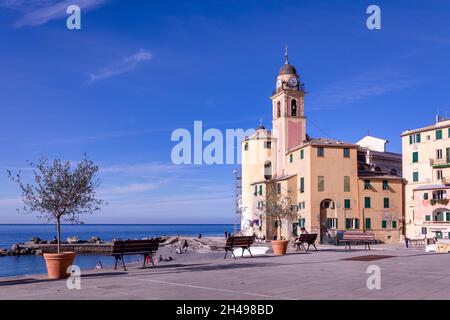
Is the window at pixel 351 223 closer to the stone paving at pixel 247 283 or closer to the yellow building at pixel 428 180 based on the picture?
the yellow building at pixel 428 180

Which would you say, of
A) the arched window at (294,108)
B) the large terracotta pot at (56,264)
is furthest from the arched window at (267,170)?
the large terracotta pot at (56,264)

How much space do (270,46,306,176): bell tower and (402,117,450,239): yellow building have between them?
14.6 metres

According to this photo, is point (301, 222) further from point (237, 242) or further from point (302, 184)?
point (237, 242)

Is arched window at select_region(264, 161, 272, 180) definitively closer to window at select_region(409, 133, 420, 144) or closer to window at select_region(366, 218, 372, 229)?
window at select_region(366, 218, 372, 229)

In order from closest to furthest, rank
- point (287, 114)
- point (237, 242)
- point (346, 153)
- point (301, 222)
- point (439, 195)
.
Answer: point (237, 242), point (439, 195), point (346, 153), point (301, 222), point (287, 114)

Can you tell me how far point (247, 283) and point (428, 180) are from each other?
4519 centimetres

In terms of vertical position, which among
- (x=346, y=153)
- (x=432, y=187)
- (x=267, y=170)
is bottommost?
(x=432, y=187)

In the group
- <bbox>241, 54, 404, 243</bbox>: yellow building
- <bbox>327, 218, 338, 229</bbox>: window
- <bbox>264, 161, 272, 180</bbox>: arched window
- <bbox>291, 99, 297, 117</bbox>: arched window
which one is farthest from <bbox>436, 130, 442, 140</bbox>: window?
<bbox>264, 161, 272, 180</bbox>: arched window

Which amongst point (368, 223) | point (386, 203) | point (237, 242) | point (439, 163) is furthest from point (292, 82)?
point (237, 242)

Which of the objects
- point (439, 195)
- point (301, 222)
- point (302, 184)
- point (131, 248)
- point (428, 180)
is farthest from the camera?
point (302, 184)

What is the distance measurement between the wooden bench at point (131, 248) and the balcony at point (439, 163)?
4158cm

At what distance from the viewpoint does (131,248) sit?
16.8 m

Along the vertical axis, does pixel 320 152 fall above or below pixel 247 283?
above
